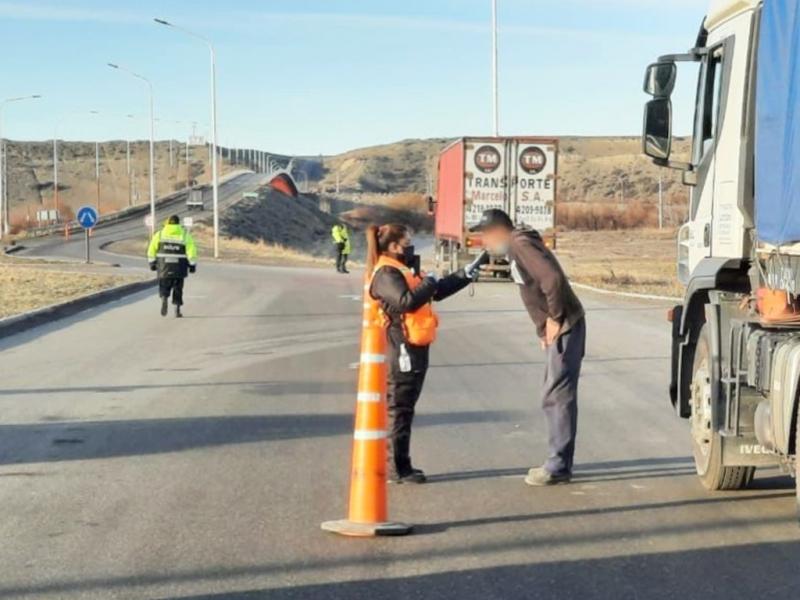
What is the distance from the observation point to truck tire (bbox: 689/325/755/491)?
7.33m

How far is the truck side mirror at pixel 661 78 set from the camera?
763 cm

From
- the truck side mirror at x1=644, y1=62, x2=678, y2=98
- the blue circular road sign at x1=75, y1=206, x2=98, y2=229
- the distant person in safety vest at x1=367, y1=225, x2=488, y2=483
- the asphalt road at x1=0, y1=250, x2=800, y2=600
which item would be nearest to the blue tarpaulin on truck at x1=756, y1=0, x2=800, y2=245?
the truck side mirror at x1=644, y1=62, x2=678, y2=98

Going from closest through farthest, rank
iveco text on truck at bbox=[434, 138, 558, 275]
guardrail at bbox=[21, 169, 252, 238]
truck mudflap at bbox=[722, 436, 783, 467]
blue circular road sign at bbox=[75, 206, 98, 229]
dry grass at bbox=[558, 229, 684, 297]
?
truck mudflap at bbox=[722, 436, 783, 467] → iveco text on truck at bbox=[434, 138, 558, 275] → dry grass at bbox=[558, 229, 684, 297] → blue circular road sign at bbox=[75, 206, 98, 229] → guardrail at bbox=[21, 169, 252, 238]

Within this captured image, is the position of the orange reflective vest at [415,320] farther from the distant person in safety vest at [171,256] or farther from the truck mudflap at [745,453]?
the distant person in safety vest at [171,256]

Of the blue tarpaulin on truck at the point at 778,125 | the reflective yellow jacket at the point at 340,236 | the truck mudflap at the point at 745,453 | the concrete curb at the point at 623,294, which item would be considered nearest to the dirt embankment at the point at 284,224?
the reflective yellow jacket at the point at 340,236

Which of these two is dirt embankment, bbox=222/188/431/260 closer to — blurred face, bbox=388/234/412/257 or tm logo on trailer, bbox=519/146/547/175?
tm logo on trailer, bbox=519/146/547/175

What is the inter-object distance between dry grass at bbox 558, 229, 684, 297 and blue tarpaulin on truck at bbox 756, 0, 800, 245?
21.4m

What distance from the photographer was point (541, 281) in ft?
25.4

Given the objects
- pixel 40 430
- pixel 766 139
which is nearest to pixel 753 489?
pixel 766 139

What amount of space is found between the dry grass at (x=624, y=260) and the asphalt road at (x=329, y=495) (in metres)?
16.5

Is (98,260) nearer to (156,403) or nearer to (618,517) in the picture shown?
(156,403)

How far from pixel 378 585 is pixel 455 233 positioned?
27229 mm

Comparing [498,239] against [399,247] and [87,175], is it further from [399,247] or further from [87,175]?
[87,175]

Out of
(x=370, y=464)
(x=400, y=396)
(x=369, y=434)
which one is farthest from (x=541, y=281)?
(x=370, y=464)
